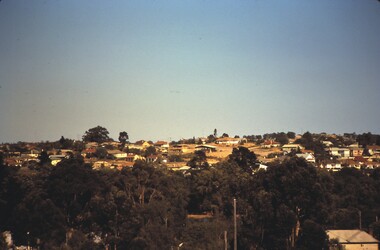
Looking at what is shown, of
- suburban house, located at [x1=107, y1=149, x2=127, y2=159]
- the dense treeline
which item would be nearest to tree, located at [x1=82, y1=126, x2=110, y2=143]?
Result: suburban house, located at [x1=107, y1=149, x2=127, y2=159]

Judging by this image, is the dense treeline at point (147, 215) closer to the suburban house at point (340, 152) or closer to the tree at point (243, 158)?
the tree at point (243, 158)

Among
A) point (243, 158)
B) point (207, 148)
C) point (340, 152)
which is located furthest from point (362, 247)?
point (207, 148)

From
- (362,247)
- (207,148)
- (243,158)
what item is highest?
(207,148)

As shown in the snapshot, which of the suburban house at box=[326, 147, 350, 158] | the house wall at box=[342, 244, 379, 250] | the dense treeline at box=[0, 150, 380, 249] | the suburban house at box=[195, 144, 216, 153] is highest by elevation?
the suburban house at box=[195, 144, 216, 153]

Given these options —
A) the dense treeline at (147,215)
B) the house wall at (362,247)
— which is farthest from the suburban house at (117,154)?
the house wall at (362,247)

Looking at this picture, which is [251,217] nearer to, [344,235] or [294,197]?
[294,197]

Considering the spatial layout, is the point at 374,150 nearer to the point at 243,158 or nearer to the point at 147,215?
the point at 243,158

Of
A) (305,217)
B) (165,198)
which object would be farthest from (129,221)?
(305,217)

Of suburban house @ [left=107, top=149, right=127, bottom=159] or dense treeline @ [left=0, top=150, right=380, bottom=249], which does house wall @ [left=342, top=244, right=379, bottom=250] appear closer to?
dense treeline @ [left=0, top=150, right=380, bottom=249]
